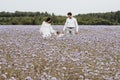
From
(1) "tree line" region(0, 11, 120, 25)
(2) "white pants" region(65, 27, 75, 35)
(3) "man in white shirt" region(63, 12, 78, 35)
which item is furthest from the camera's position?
(1) "tree line" region(0, 11, 120, 25)

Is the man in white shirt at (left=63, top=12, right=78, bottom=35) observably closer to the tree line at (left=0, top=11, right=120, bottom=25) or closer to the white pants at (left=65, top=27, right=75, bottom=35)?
the white pants at (left=65, top=27, right=75, bottom=35)

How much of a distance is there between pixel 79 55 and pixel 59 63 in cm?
153

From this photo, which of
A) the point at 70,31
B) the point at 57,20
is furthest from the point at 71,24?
the point at 57,20

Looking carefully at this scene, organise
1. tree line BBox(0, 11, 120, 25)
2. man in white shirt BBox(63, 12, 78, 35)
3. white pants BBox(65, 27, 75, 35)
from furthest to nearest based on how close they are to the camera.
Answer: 1. tree line BBox(0, 11, 120, 25)
2. white pants BBox(65, 27, 75, 35)
3. man in white shirt BBox(63, 12, 78, 35)

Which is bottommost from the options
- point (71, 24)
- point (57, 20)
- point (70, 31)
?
point (57, 20)

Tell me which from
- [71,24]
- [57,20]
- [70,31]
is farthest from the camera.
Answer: [57,20]

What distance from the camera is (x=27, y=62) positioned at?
809 centimetres

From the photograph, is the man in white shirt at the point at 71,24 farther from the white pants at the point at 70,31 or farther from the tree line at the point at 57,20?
the tree line at the point at 57,20

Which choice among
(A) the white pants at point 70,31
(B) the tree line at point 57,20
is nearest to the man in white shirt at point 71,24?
(A) the white pants at point 70,31

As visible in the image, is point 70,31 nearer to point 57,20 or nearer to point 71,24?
point 71,24

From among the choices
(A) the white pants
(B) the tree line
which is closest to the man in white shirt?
(A) the white pants

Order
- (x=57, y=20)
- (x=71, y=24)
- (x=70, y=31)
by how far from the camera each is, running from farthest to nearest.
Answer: (x=57, y=20) → (x=70, y=31) → (x=71, y=24)

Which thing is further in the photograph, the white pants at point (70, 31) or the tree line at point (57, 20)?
the tree line at point (57, 20)

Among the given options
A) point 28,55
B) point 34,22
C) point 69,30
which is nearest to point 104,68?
point 28,55
